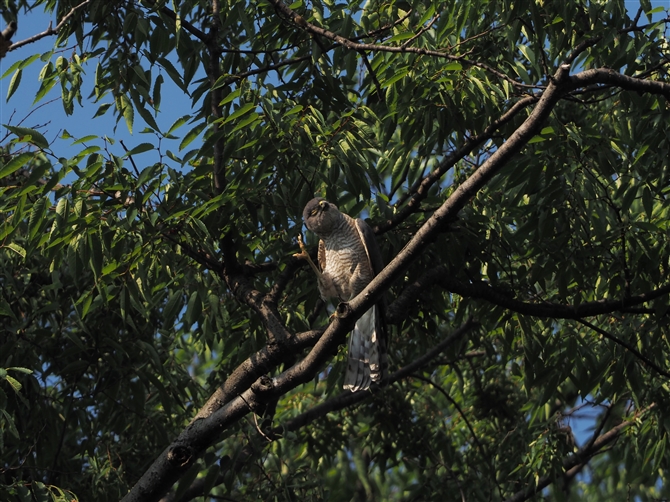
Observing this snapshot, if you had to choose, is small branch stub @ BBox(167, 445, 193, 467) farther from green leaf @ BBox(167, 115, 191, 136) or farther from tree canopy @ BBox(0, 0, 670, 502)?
green leaf @ BBox(167, 115, 191, 136)

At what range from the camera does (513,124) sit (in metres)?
4.68

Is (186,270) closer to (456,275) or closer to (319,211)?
(319,211)

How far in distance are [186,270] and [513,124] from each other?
196 cm

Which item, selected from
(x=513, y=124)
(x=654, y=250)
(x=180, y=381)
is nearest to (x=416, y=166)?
(x=513, y=124)

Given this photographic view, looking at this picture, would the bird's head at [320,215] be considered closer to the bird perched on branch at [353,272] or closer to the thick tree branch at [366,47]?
the bird perched on branch at [353,272]

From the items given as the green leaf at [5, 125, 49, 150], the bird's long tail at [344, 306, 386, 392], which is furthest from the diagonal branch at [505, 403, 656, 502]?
the green leaf at [5, 125, 49, 150]

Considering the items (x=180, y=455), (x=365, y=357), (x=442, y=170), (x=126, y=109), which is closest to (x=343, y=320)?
(x=180, y=455)

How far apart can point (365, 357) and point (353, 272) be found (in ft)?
1.98

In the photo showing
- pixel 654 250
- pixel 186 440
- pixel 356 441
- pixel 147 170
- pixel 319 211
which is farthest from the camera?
pixel 356 441

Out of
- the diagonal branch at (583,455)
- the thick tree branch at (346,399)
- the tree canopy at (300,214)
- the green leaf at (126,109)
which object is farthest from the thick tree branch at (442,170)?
the diagonal branch at (583,455)

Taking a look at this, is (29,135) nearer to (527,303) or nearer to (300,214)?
(300,214)

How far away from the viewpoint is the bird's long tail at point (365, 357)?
5.05 meters

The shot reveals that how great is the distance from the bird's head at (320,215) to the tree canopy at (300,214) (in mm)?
129

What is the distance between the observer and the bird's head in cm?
525
